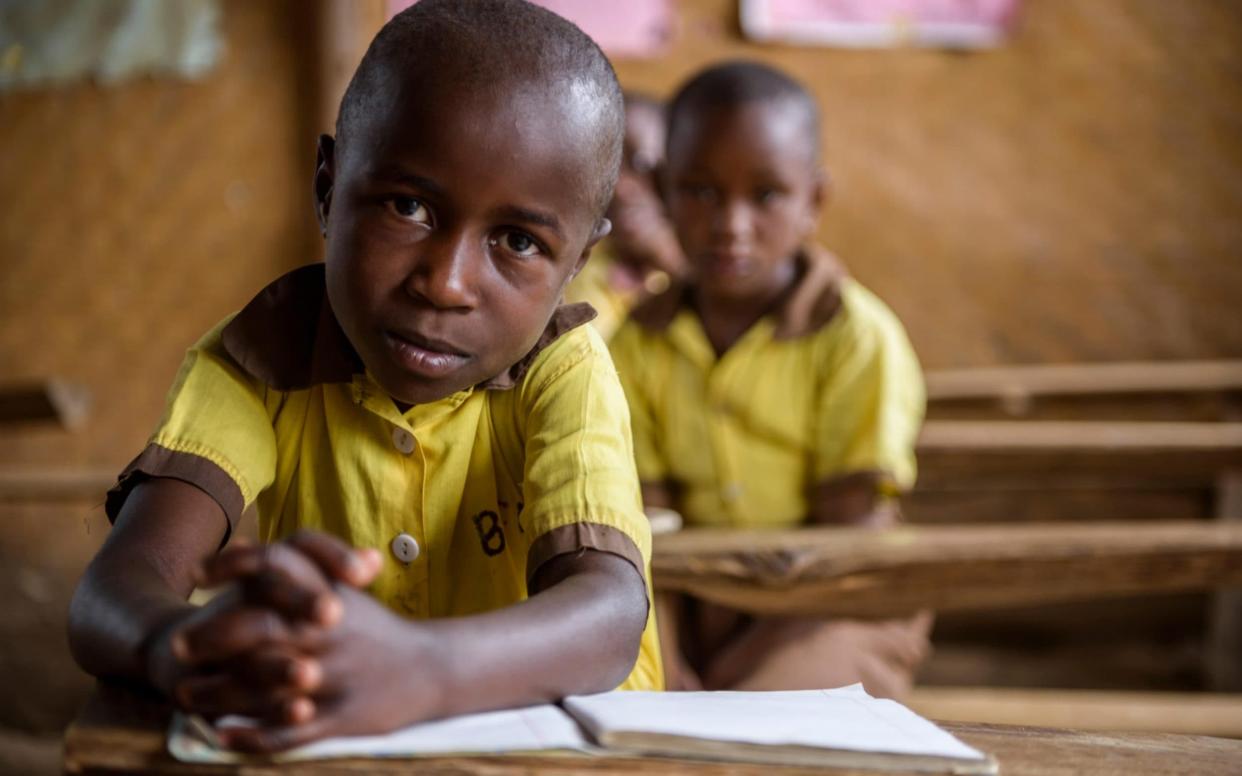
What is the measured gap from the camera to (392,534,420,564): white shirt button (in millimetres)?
1214

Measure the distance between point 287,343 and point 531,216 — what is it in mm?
310

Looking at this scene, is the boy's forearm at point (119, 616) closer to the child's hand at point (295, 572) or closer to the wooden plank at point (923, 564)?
the child's hand at point (295, 572)

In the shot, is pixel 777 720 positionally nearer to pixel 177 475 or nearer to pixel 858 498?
pixel 177 475

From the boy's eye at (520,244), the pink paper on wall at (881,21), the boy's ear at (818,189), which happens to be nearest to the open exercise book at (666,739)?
the boy's eye at (520,244)

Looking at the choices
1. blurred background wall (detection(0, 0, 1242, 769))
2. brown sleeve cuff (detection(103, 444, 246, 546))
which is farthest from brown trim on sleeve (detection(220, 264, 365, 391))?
blurred background wall (detection(0, 0, 1242, 769))

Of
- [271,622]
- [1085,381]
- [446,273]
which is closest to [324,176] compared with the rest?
[446,273]

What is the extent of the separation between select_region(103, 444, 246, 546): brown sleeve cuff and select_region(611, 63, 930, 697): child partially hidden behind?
1.15m

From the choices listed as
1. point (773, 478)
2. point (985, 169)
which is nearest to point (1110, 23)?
point (985, 169)

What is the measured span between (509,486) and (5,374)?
14.3 ft

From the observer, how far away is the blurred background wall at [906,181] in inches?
169

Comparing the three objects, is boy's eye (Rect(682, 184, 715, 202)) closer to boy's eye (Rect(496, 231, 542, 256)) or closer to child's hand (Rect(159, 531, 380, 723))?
boy's eye (Rect(496, 231, 542, 256))

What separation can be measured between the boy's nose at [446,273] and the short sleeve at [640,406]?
1.45m

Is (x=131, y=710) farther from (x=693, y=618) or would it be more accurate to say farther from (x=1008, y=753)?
(x=693, y=618)

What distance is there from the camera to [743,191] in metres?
2.60
